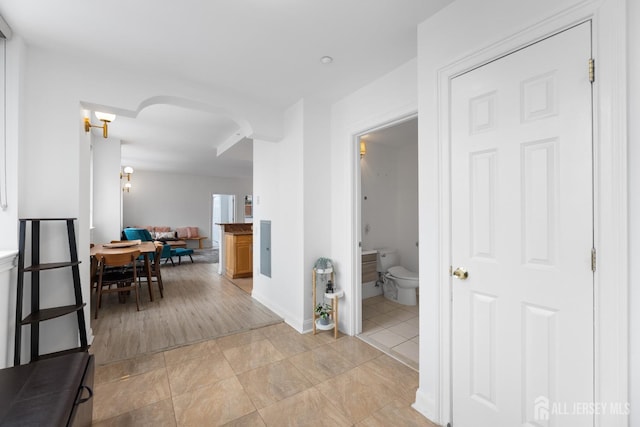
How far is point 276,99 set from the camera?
3.00m

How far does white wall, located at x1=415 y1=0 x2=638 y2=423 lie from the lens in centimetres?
152

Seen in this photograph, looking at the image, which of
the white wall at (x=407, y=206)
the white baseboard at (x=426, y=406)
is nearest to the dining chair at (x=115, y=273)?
the white baseboard at (x=426, y=406)

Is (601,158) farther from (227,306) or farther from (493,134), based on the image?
(227,306)

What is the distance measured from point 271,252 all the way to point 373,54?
2583 mm

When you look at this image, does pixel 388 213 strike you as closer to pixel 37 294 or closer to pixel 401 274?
pixel 401 274

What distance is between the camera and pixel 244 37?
1963 millimetres

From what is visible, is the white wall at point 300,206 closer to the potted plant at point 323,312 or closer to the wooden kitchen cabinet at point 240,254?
the potted plant at point 323,312

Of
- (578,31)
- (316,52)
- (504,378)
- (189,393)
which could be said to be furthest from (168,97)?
(504,378)

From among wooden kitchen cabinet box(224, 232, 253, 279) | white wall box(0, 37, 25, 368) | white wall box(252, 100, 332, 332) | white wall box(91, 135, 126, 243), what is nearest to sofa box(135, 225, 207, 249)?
white wall box(91, 135, 126, 243)

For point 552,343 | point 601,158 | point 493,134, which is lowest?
point 552,343

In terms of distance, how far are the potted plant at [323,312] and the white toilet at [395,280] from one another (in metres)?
1.32

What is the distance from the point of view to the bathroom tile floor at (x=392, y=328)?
2488mm

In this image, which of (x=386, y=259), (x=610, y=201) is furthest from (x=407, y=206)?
(x=610, y=201)

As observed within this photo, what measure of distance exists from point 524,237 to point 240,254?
187 inches
